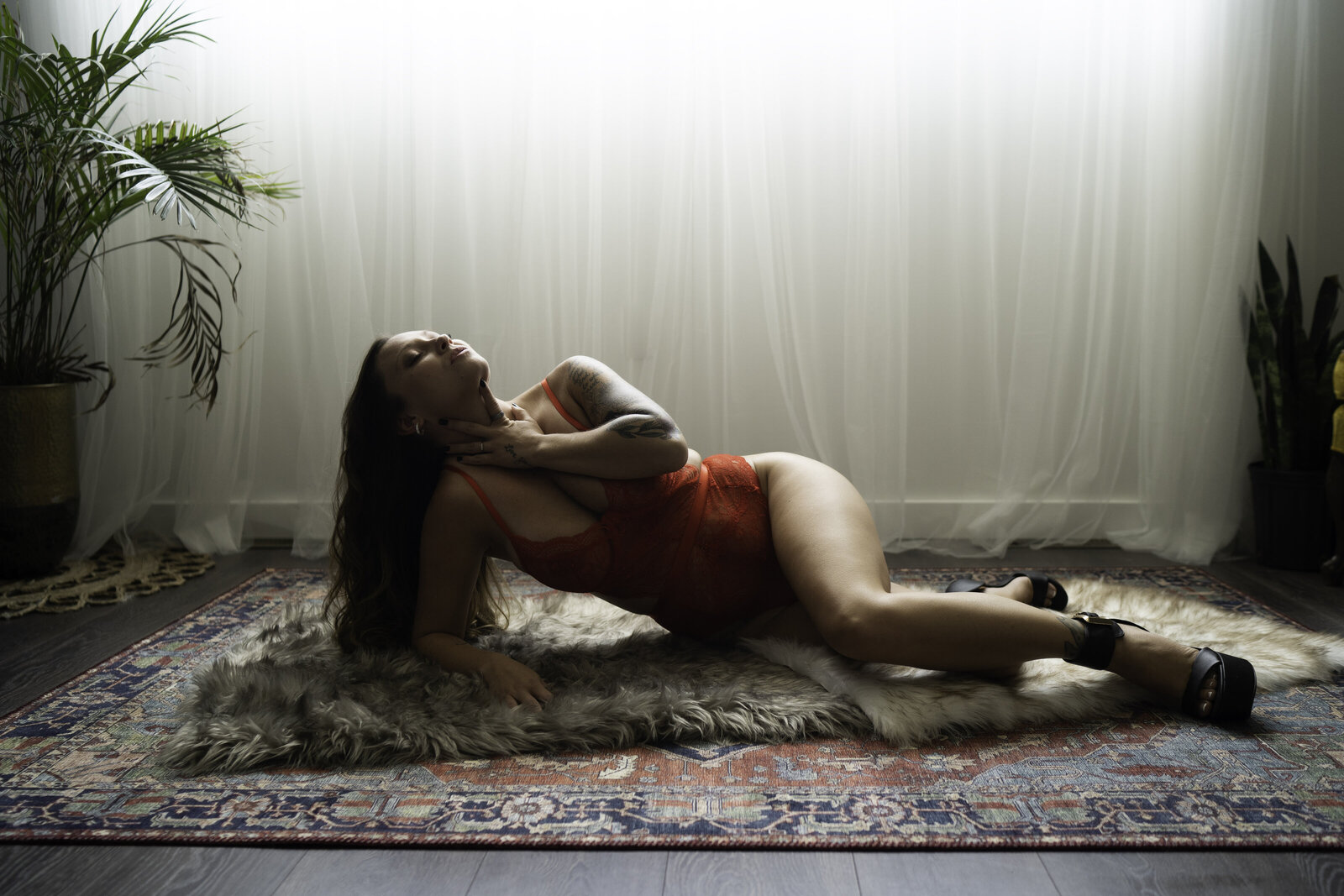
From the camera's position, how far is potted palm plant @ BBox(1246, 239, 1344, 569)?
287cm

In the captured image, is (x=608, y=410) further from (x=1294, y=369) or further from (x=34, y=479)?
(x=1294, y=369)

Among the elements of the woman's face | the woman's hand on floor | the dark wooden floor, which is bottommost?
the dark wooden floor

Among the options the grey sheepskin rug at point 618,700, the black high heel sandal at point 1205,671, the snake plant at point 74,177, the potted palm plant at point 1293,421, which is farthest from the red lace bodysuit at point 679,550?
the potted palm plant at point 1293,421

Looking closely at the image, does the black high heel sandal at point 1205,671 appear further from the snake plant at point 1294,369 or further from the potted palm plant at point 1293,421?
the snake plant at point 1294,369

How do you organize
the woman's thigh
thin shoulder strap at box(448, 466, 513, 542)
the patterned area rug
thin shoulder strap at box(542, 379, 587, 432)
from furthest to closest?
thin shoulder strap at box(542, 379, 587, 432), thin shoulder strap at box(448, 466, 513, 542), the woman's thigh, the patterned area rug

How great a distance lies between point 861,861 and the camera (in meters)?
1.26

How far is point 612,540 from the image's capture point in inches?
72.6

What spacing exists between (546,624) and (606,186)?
1718 mm

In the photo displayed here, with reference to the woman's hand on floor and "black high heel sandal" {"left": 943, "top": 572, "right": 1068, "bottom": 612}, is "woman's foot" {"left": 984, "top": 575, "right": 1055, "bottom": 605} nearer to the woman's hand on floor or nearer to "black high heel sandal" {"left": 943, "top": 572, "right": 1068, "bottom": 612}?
"black high heel sandal" {"left": 943, "top": 572, "right": 1068, "bottom": 612}

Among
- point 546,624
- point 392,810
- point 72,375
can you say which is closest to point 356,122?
point 72,375

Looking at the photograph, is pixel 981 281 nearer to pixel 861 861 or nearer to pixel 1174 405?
pixel 1174 405

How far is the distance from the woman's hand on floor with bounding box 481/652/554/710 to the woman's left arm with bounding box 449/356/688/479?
379 millimetres

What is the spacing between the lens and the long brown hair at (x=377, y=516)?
1.90 m

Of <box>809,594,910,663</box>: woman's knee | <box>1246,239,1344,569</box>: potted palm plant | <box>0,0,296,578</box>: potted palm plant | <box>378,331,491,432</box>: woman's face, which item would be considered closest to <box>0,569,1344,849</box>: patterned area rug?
<box>809,594,910,663</box>: woman's knee
